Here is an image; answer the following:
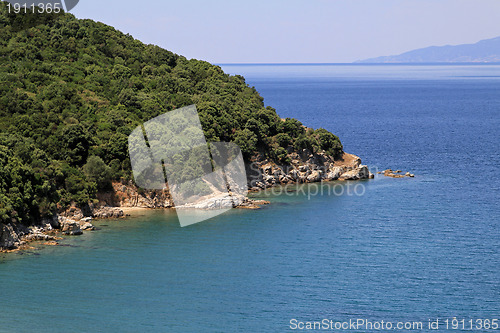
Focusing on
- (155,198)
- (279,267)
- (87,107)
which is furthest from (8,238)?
(87,107)

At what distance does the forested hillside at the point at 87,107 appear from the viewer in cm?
7506

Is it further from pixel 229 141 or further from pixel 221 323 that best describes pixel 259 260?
pixel 229 141

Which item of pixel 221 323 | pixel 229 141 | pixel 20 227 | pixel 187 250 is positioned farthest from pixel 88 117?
pixel 221 323

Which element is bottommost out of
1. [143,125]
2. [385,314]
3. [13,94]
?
[385,314]

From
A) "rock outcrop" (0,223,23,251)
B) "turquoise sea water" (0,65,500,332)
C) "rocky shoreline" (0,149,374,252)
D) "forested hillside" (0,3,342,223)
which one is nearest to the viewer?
"turquoise sea water" (0,65,500,332)

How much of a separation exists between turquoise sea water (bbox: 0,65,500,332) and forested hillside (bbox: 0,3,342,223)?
311 inches

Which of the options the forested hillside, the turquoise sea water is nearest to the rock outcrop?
the forested hillside

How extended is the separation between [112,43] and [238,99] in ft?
88.6

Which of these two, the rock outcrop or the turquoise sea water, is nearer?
the turquoise sea water

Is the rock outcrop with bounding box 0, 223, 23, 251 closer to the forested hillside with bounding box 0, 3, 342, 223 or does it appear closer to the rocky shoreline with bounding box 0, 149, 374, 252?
the rocky shoreline with bounding box 0, 149, 374, 252

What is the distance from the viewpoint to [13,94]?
8850cm

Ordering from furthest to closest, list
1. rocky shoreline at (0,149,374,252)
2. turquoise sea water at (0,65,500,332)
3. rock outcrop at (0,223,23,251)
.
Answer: rocky shoreline at (0,149,374,252) < rock outcrop at (0,223,23,251) < turquoise sea water at (0,65,500,332)

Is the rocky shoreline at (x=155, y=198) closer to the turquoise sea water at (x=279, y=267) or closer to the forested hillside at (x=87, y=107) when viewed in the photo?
the forested hillside at (x=87, y=107)

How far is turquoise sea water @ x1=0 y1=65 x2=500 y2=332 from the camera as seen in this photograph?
1969 inches
